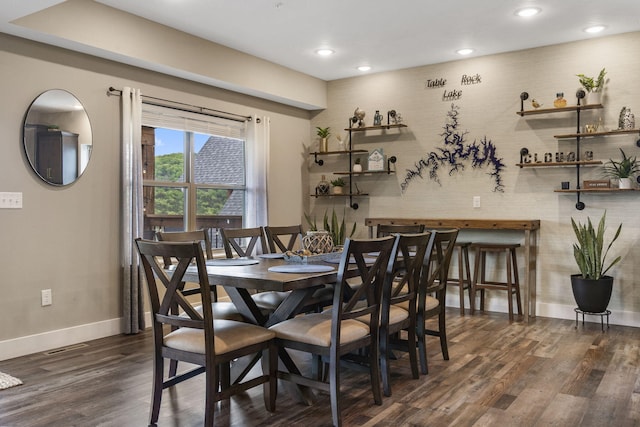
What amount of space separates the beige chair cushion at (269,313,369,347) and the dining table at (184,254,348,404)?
0.44 ft

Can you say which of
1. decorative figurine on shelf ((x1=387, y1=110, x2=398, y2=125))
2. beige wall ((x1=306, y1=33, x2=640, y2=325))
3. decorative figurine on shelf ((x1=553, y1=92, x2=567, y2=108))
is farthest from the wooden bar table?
decorative figurine on shelf ((x1=387, y1=110, x2=398, y2=125))

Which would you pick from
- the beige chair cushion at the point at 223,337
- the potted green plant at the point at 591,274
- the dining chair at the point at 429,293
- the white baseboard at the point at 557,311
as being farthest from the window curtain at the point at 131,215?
the potted green plant at the point at 591,274

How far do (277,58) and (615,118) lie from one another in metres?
3.31

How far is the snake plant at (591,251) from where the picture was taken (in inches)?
180

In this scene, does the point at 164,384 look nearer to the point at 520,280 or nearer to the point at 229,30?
the point at 229,30

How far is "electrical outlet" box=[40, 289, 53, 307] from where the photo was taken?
3940 mm

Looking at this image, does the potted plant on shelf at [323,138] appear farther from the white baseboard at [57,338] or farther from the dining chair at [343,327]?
the dining chair at [343,327]

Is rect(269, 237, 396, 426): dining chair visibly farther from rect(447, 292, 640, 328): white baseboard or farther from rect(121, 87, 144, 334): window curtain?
rect(447, 292, 640, 328): white baseboard

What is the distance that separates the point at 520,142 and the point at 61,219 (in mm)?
Answer: 4221

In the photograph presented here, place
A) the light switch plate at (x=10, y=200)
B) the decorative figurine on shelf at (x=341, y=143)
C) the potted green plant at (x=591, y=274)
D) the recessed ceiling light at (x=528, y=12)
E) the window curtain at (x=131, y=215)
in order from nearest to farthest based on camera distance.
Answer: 1. the light switch plate at (x=10, y=200)
2. the recessed ceiling light at (x=528, y=12)
3. the window curtain at (x=131, y=215)
4. the potted green plant at (x=591, y=274)
5. the decorative figurine on shelf at (x=341, y=143)

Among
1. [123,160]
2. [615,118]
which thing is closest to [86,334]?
[123,160]

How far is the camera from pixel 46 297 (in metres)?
3.96

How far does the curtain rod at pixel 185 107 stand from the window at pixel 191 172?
0.05 meters

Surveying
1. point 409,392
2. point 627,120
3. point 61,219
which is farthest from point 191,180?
point 627,120
